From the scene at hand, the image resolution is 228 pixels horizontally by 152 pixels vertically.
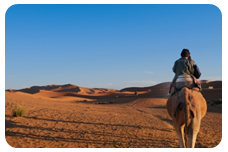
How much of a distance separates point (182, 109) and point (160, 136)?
182 inches

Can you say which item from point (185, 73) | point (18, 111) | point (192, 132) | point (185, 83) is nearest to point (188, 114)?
point (192, 132)

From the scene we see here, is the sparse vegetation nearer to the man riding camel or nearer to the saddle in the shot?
the man riding camel

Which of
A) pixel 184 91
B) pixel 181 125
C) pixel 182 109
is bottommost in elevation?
pixel 181 125

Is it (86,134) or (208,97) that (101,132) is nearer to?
(86,134)

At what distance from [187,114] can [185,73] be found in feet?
4.44

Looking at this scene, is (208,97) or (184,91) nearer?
(184,91)

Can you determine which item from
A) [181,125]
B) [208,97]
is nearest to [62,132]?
[181,125]

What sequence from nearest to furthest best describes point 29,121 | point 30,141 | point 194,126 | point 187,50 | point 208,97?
1. point 194,126
2. point 187,50
3. point 30,141
4. point 29,121
5. point 208,97

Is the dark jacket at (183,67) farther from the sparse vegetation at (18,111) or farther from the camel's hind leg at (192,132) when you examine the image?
the sparse vegetation at (18,111)

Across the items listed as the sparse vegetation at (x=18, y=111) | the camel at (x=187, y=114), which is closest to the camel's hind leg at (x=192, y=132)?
the camel at (x=187, y=114)

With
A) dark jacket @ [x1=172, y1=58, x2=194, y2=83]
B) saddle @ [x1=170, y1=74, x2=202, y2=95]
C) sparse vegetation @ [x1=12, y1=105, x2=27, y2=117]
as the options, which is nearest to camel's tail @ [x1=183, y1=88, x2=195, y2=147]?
saddle @ [x1=170, y1=74, x2=202, y2=95]

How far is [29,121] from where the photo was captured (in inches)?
462

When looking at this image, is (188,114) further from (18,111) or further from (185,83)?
(18,111)

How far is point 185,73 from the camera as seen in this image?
6.20m
